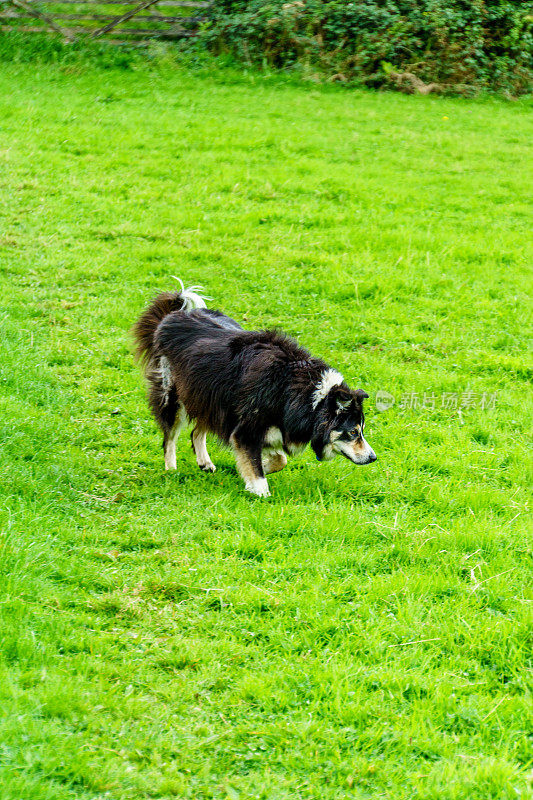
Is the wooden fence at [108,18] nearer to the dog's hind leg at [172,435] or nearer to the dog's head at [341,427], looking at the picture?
the dog's hind leg at [172,435]

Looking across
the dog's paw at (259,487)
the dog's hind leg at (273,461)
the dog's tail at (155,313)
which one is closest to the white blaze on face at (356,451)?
the dog's hind leg at (273,461)

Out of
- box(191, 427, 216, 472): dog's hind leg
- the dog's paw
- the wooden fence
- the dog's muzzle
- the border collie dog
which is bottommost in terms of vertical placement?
box(191, 427, 216, 472): dog's hind leg

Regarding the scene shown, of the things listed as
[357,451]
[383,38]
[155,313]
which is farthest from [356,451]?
[383,38]

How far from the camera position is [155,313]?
21.8 ft

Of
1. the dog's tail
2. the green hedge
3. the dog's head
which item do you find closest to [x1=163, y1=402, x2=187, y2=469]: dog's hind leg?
the dog's tail

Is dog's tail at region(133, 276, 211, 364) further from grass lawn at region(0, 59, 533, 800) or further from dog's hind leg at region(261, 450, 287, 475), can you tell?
dog's hind leg at region(261, 450, 287, 475)

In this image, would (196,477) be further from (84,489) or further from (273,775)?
(273,775)

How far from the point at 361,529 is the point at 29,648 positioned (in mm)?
2255

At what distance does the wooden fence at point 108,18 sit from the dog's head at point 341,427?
15015 millimetres

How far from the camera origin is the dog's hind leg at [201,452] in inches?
251

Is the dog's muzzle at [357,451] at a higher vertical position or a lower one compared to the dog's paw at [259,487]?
higher

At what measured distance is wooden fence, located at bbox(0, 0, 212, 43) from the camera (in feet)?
58.4

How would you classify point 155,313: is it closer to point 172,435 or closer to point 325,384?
point 172,435

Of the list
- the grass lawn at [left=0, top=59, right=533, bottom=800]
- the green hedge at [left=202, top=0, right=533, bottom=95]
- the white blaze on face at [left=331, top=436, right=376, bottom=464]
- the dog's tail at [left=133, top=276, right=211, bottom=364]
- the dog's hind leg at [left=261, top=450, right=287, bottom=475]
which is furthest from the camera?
the green hedge at [left=202, top=0, right=533, bottom=95]
